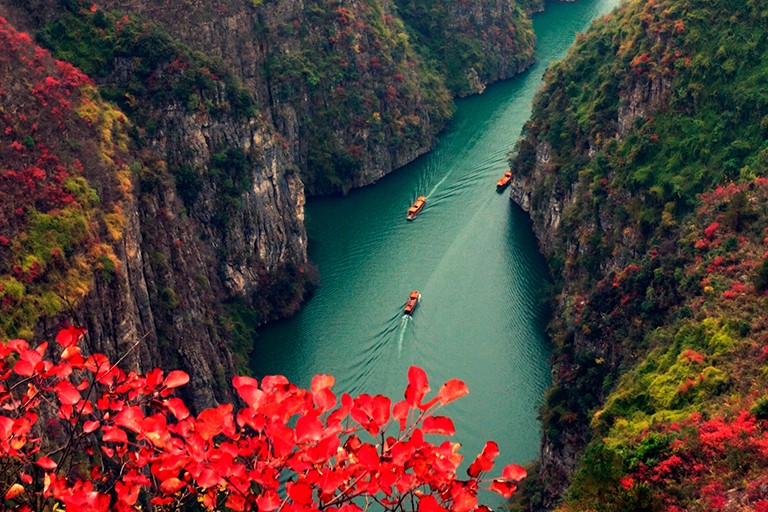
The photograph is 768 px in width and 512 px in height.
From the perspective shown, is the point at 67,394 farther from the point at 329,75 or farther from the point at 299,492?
the point at 329,75

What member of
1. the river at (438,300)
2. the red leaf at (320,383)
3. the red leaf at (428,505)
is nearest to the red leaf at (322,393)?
the red leaf at (320,383)

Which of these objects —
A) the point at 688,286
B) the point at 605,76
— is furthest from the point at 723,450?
the point at 605,76

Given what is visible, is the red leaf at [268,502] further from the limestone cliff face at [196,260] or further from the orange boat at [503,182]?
the orange boat at [503,182]

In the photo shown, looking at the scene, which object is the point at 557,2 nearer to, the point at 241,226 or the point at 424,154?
the point at 424,154

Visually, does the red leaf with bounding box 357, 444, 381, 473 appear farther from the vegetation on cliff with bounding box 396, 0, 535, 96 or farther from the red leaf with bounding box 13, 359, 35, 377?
the vegetation on cliff with bounding box 396, 0, 535, 96

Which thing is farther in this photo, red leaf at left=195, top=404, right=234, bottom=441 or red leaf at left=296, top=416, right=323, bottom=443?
red leaf at left=195, top=404, right=234, bottom=441

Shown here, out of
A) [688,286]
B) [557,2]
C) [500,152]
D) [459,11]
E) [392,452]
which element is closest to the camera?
[392,452]

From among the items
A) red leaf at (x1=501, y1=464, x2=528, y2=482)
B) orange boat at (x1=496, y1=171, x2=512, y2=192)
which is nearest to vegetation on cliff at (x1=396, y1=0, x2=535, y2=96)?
orange boat at (x1=496, y1=171, x2=512, y2=192)
